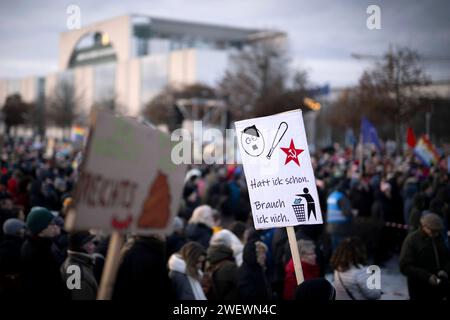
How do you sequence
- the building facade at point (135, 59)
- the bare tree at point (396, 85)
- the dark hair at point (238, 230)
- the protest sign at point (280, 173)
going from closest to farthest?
the protest sign at point (280, 173)
the dark hair at point (238, 230)
the bare tree at point (396, 85)
the building facade at point (135, 59)

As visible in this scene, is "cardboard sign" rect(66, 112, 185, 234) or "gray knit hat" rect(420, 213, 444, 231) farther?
"gray knit hat" rect(420, 213, 444, 231)

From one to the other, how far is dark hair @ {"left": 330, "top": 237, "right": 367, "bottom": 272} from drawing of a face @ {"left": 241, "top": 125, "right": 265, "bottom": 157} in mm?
1441

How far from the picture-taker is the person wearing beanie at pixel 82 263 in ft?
18.1

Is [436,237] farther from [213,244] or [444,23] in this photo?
[444,23]

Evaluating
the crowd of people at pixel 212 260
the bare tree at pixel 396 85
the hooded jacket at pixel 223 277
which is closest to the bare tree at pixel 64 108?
the bare tree at pixel 396 85

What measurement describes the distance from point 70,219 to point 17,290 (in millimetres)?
2488

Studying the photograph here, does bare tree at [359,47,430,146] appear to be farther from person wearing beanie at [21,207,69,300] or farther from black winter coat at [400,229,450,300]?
person wearing beanie at [21,207,69,300]

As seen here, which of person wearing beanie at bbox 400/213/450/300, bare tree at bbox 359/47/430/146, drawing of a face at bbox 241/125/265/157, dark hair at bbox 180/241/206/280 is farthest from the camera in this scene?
bare tree at bbox 359/47/430/146

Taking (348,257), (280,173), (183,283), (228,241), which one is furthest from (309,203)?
(228,241)

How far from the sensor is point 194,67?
Result: 297 ft

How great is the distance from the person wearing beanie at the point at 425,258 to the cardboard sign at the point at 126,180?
165 inches

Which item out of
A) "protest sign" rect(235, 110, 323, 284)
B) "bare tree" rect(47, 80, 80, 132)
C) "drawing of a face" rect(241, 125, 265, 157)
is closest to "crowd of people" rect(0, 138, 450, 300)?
"protest sign" rect(235, 110, 323, 284)

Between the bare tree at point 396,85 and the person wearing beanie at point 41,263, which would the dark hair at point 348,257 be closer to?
the person wearing beanie at point 41,263

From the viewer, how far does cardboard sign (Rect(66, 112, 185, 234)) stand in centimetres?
318
